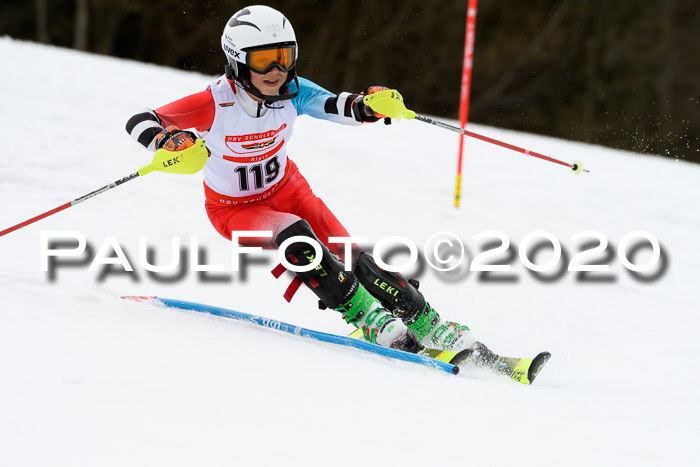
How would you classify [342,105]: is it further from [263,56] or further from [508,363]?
[508,363]

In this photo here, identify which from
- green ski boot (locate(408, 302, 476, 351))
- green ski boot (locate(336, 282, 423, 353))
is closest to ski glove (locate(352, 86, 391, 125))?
green ski boot (locate(336, 282, 423, 353))

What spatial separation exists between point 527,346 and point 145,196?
130 inches

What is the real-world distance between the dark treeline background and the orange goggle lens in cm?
1681

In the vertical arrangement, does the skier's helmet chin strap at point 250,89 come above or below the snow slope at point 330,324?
above

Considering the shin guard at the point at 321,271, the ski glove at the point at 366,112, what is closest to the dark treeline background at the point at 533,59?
the ski glove at the point at 366,112

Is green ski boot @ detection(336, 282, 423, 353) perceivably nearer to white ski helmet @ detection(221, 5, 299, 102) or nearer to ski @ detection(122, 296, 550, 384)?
ski @ detection(122, 296, 550, 384)

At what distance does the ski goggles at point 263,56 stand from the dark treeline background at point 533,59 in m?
16.8

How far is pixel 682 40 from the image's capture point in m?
20.2

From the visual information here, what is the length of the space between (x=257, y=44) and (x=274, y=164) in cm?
57

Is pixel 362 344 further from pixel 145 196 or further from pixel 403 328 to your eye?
pixel 145 196

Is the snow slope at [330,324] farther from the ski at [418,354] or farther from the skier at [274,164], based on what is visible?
the skier at [274,164]

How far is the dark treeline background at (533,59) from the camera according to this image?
2023cm

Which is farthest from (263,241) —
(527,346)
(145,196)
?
(145,196)

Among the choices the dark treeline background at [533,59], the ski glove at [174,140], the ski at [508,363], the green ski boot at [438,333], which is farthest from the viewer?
the dark treeline background at [533,59]
